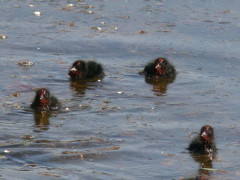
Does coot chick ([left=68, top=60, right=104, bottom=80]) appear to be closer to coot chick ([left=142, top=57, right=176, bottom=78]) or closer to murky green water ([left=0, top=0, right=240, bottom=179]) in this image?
murky green water ([left=0, top=0, right=240, bottom=179])

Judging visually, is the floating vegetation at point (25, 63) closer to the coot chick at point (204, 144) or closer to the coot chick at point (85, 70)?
the coot chick at point (85, 70)

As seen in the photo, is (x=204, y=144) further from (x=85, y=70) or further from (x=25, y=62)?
(x=25, y=62)

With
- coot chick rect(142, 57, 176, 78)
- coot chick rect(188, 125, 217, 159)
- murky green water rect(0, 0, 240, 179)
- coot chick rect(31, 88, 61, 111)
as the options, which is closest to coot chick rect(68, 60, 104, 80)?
murky green water rect(0, 0, 240, 179)

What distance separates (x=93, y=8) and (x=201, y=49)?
10.7 feet

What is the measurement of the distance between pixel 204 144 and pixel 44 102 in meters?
2.27

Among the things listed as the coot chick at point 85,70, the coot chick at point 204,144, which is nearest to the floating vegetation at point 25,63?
the coot chick at point 85,70

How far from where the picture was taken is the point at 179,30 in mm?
15492

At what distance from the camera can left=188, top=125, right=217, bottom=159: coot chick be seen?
924 centimetres

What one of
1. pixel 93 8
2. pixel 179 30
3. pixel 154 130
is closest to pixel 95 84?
pixel 154 130

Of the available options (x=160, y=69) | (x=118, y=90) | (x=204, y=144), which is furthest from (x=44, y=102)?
(x=160, y=69)

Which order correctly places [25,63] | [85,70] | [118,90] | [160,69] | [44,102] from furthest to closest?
[25,63]
[160,69]
[85,70]
[118,90]
[44,102]

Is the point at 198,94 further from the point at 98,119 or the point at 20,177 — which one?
the point at 20,177

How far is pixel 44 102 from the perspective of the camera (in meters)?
10.6

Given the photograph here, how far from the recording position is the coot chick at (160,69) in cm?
1267
